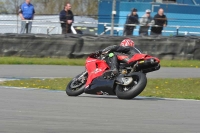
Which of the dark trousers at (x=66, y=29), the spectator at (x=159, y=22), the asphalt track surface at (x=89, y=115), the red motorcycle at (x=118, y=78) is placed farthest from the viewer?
the spectator at (x=159, y=22)

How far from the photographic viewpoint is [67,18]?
23.0 m

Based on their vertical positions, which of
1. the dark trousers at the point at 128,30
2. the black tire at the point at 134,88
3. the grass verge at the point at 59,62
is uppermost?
the black tire at the point at 134,88

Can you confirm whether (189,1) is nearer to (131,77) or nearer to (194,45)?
(194,45)

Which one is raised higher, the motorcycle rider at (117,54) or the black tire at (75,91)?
the motorcycle rider at (117,54)

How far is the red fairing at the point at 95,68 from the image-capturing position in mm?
10820

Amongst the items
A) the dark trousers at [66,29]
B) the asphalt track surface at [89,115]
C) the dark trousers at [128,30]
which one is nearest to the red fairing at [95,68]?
the asphalt track surface at [89,115]

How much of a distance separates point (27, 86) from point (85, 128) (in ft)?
21.8

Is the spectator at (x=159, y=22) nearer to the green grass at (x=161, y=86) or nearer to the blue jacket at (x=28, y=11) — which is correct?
the blue jacket at (x=28, y=11)

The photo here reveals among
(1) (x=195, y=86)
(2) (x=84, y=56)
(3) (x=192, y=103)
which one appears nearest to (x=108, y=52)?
(3) (x=192, y=103)

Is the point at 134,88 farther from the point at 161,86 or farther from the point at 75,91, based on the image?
the point at 161,86

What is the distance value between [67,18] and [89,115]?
15.2 m

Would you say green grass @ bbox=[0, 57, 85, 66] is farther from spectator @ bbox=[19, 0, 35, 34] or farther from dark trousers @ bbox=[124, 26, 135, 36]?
dark trousers @ bbox=[124, 26, 135, 36]

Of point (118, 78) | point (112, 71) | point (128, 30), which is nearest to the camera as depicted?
point (118, 78)

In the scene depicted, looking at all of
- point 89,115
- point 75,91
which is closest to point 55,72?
point 75,91
